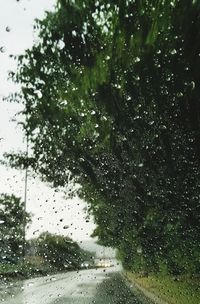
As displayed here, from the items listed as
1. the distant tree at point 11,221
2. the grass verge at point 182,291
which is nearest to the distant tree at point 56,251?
the distant tree at point 11,221

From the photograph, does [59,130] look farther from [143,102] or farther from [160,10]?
[160,10]

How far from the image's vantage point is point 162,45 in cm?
601

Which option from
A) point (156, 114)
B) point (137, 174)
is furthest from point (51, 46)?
point (137, 174)

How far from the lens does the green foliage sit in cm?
552

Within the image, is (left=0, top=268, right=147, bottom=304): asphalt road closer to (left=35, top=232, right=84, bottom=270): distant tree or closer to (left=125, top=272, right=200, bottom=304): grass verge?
(left=125, top=272, right=200, bottom=304): grass verge

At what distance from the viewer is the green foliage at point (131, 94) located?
5.52m

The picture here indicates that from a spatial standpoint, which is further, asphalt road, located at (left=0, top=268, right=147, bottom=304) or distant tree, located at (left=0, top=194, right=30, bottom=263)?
distant tree, located at (left=0, top=194, right=30, bottom=263)

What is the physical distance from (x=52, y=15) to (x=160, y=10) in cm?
169

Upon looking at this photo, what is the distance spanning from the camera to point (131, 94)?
24.8ft

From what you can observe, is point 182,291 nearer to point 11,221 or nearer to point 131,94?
point 131,94

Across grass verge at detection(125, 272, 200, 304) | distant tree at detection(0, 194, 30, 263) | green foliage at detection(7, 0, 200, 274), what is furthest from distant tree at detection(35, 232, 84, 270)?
green foliage at detection(7, 0, 200, 274)

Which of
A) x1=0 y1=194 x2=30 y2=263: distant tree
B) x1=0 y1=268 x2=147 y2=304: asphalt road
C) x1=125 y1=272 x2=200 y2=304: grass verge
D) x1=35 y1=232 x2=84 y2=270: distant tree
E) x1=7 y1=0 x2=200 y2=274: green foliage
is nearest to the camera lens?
x1=7 y1=0 x2=200 y2=274: green foliage

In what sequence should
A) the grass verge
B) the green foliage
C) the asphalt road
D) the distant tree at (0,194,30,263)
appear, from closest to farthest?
the green foliage < the grass verge < the asphalt road < the distant tree at (0,194,30,263)

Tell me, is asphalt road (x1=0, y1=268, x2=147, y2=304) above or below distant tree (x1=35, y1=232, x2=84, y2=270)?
below
